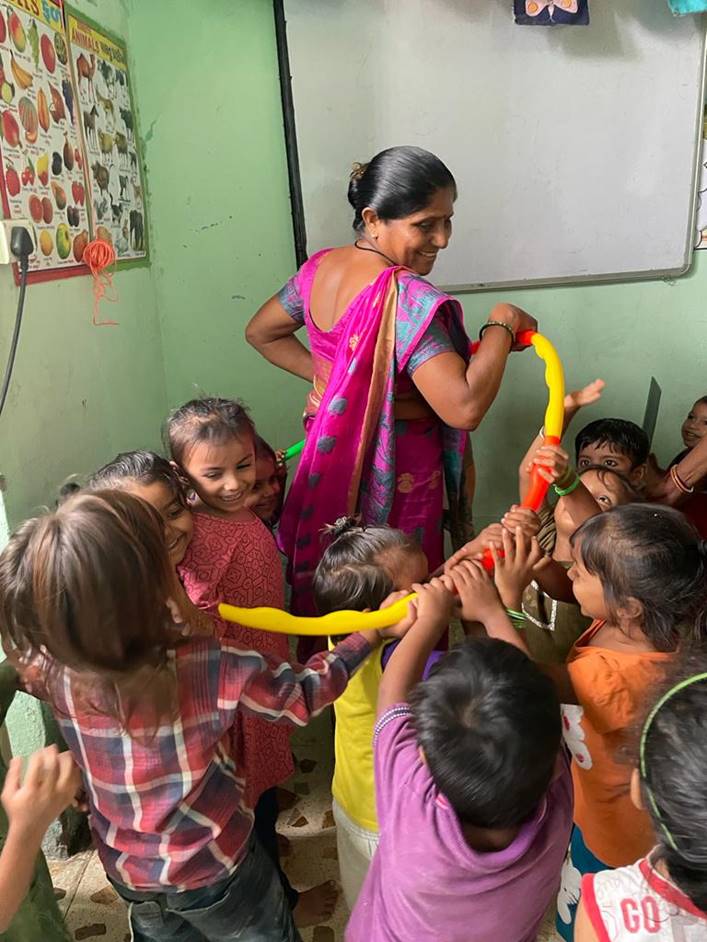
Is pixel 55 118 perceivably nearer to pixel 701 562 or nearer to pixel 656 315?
pixel 701 562

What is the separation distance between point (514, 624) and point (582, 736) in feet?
0.62

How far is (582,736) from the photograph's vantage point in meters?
1.10

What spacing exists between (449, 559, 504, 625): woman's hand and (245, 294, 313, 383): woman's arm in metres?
0.91

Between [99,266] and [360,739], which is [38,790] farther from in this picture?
[99,266]

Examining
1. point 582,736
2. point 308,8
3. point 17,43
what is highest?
point 308,8

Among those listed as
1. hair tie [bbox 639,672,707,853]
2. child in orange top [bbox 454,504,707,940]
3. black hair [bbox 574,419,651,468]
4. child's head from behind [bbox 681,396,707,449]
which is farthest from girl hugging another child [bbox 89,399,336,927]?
child's head from behind [bbox 681,396,707,449]

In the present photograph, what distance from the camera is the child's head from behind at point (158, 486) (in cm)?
123

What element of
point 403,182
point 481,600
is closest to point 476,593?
point 481,600

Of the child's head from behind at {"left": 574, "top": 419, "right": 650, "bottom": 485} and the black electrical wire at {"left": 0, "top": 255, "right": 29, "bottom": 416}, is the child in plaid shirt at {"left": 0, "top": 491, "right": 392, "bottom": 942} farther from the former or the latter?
the child's head from behind at {"left": 574, "top": 419, "right": 650, "bottom": 485}

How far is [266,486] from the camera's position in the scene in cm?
165

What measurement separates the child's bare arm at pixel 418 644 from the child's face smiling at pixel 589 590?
0.21 m

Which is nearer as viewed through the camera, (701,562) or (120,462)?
(701,562)

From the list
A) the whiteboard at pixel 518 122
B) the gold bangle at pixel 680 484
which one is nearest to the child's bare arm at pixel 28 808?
the gold bangle at pixel 680 484

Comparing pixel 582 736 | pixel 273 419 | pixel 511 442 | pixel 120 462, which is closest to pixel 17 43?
pixel 120 462
